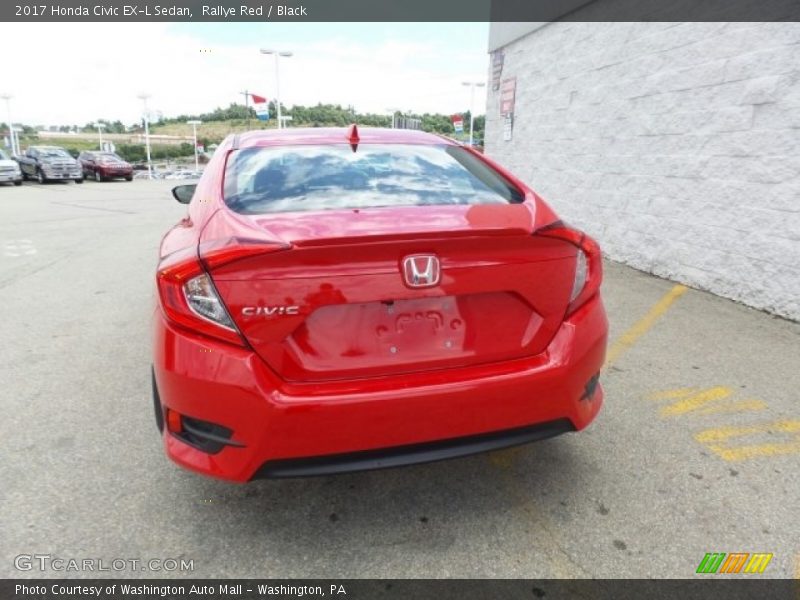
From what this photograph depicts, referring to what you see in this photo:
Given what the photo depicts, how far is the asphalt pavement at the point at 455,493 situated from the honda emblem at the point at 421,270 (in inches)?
40.2

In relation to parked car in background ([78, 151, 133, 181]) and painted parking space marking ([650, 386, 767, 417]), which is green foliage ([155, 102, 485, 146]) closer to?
painted parking space marking ([650, 386, 767, 417])

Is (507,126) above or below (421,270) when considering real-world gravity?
above

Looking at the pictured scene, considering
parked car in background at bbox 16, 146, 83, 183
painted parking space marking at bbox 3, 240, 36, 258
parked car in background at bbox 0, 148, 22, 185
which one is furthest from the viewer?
parked car in background at bbox 16, 146, 83, 183

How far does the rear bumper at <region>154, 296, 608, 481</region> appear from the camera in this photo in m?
1.88

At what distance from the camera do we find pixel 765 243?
494 cm

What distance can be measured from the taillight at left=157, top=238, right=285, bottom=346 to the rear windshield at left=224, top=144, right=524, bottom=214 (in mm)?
342

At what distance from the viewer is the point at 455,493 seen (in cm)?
251

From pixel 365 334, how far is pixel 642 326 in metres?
3.44

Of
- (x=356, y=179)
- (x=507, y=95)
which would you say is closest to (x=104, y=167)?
(x=507, y=95)

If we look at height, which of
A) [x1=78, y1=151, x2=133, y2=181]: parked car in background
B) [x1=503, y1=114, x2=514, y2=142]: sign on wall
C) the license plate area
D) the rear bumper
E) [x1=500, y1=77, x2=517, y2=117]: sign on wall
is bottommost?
[x1=78, y1=151, x2=133, y2=181]: parked car in background

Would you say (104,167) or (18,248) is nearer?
(18,248)

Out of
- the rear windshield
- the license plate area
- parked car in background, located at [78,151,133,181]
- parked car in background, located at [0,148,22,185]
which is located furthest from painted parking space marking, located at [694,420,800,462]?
parked car in background, located at [78,151,133,181]

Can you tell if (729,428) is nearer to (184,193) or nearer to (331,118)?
(184,193)

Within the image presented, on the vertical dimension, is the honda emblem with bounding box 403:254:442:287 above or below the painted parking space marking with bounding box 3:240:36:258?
above
